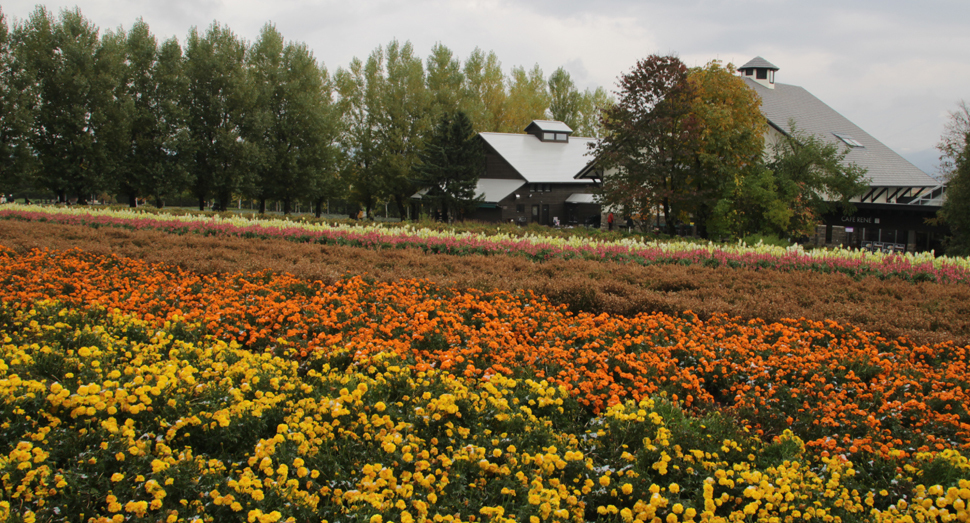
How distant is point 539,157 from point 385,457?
3700 cm

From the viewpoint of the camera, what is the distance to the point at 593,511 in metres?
3.18

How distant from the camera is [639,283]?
862 centimetres

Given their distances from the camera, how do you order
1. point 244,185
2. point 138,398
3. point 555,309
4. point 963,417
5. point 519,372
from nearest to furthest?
point 138,398, point 963,417, point 519,372, point 555,309, point 244,185

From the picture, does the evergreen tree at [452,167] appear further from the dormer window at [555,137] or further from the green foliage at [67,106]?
the green foliage at [67,106]

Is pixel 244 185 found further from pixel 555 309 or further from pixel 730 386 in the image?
pixel 730 386

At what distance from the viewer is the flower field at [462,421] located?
289cm

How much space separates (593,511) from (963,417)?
10.5 feet

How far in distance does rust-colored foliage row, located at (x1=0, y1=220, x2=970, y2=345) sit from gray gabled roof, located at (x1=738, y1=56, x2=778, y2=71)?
34112mm

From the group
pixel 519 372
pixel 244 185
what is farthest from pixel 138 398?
pixel 244 185

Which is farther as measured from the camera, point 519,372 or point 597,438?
point 519,372

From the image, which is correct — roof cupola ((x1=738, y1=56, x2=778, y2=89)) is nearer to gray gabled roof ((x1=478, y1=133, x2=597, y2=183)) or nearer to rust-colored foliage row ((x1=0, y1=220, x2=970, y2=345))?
gray gabled roof ((x1=478, y1=133, x2=597, y2=183))

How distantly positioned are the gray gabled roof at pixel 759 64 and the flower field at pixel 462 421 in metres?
37.8

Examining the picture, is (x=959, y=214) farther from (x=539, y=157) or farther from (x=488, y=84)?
(x=488, y=84)

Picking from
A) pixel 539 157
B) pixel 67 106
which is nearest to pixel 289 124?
pixel 67 106
